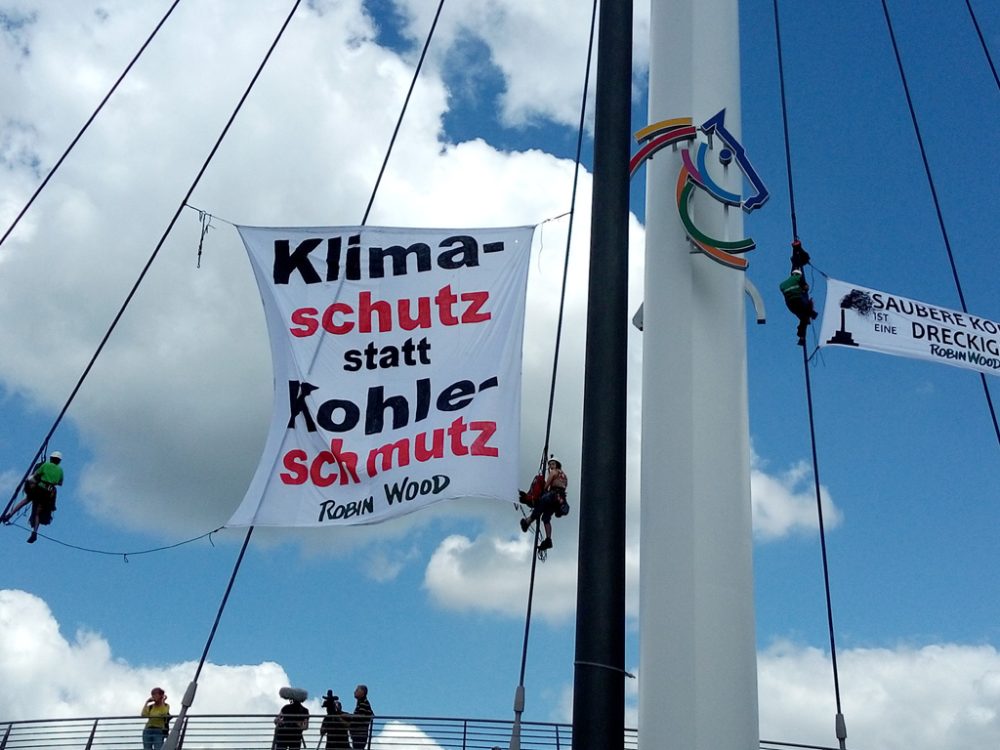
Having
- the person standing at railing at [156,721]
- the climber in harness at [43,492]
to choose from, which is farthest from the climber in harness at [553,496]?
the climber in harness at [43,492]

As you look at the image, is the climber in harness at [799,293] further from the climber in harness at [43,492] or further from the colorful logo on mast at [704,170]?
the climber in harness at [43,492]

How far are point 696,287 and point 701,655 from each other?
3906mm

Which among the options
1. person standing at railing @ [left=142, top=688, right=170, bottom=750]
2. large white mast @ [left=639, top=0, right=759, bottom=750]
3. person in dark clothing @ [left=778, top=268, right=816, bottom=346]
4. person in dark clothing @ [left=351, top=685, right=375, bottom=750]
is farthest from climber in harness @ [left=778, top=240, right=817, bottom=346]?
person standing at railing @ [left=142, top=688, right=170, bottom=750]

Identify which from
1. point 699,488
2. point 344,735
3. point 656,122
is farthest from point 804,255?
point 344,735

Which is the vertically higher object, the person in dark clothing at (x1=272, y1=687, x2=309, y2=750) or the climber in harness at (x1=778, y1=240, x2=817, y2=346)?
the climber in harness at (x1=778, y1=240, x2=817, y2=346)

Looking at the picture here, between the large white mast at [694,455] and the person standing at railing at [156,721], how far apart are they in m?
8.61

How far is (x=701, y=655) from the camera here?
9859 millimetres

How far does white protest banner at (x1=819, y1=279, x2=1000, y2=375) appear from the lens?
15.9 meters

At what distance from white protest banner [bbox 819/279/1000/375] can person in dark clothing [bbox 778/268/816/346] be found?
0.31 metres

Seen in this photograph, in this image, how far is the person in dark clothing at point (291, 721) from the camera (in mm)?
15016

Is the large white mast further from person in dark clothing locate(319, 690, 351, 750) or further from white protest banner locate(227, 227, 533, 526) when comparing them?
person in dark clothing locate(319, 690, 351, 750)

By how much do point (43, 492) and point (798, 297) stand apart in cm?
1319

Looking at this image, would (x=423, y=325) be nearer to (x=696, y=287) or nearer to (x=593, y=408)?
(x=696, y=287)

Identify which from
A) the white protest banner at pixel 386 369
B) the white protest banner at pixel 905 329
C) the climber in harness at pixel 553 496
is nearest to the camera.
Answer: the white protest banner at pixel 386 369
